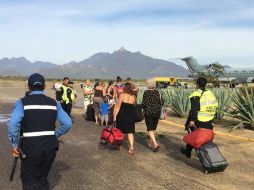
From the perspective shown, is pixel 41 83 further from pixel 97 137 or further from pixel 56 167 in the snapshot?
pixel 97 137

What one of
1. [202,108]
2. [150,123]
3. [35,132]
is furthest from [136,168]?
[35,132]

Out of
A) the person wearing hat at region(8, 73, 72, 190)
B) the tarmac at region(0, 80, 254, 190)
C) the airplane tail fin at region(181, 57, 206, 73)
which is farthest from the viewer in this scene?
the airplane tail fin at region(181, 57, 206, 73)

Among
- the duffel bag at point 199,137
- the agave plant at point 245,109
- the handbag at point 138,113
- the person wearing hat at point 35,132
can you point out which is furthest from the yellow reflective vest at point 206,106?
the agave plant at point 245,109

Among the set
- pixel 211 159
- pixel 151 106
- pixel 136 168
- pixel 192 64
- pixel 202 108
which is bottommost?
pixel 136 168

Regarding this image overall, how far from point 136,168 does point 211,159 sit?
140 cm

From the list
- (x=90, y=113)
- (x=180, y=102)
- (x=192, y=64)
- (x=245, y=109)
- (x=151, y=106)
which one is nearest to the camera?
(x=151, y=106)

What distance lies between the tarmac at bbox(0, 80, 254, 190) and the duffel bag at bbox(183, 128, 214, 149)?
1.60 feet

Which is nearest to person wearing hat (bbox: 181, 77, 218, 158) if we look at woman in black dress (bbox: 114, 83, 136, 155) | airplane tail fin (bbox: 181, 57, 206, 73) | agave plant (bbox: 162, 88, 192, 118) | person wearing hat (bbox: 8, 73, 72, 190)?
woman in black dress (bbox: 114, 83, 136, 155)

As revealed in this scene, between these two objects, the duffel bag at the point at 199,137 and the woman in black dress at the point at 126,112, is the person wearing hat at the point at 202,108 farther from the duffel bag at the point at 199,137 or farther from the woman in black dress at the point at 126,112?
the woman in black dress at the point at 126,112

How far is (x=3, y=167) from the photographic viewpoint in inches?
330

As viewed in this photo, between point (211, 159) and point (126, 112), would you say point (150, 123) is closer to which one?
point (126, 112)

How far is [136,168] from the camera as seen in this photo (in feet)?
27.9

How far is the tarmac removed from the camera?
7270 millimetres

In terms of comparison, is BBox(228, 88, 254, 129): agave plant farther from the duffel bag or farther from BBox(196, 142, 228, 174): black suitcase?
BBox(196, 142, 228, 174): black suitcase
